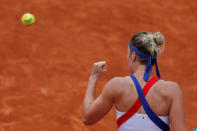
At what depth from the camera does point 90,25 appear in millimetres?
7480

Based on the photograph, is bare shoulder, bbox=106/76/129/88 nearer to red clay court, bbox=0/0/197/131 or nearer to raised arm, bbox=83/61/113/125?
raised arm, bbox=83/61/113/125

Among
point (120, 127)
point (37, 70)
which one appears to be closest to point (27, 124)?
point (37, 70)

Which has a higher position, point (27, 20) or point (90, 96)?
point (90, 96)

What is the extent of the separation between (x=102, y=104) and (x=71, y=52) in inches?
175

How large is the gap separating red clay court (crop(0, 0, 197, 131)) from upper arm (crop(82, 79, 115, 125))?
284 centimetres

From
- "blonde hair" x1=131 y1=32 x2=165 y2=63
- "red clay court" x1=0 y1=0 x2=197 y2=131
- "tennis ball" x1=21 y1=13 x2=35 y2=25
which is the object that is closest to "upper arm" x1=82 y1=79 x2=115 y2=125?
"blonde hair" x1=131 y1=32 x2=165 y2=63

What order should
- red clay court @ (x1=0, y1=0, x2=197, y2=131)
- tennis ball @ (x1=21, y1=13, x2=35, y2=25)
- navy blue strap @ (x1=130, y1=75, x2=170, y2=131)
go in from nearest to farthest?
navy blue strap @ (x1=130, y1=75, x2=170, y2=131) → red clay court @ (x1=0, y1=0, x2=197, y2=131) → tennis ball @ (x1=21, y1=13, x2=35, y2=25)

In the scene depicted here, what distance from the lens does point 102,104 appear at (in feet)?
8.14

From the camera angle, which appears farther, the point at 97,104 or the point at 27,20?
the point at 27,20

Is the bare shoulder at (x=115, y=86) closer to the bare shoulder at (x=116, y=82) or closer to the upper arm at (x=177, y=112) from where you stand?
the bare shoulder at (x=116, y=82)

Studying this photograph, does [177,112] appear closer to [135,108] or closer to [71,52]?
[135,108]

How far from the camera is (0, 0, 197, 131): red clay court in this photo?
5590 mm

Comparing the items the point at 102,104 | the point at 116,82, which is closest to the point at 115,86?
the point at 116,82

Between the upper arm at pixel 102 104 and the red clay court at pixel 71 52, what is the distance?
284cm
